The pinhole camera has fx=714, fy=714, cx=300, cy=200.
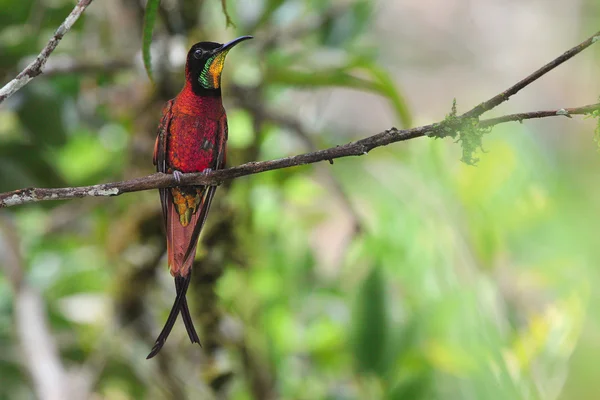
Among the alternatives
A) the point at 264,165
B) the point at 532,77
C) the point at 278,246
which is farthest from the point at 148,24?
the point at 278,246

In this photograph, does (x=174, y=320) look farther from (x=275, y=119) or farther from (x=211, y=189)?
(x=275, y=119)

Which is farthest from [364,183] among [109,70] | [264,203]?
[109,70]

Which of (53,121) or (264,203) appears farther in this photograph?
(264,203)

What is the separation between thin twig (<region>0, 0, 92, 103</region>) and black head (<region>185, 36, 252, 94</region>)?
0.09m

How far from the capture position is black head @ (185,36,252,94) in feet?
1.83

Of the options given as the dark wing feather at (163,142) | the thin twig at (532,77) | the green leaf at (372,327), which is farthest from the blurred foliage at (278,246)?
the thin twig at (532,77)

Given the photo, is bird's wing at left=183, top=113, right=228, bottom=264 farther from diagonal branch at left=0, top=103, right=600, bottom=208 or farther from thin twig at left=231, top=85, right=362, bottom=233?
thin twig at left=231, top=85, right=362, bottom=233

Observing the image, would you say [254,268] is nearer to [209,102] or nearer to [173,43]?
[173,43]

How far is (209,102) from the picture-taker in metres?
0.58

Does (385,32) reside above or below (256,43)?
above

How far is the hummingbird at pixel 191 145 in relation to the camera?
0.54 meters

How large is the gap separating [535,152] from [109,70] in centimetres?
91

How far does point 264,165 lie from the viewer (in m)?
0.45

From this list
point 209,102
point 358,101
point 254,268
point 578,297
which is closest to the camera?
point 209,102
